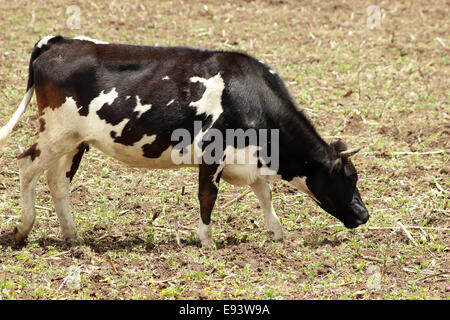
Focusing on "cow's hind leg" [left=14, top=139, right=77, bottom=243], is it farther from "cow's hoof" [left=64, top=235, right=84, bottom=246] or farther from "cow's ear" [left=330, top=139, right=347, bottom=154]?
"cow's ear" [left=330, top=139, right=347, bottom=154]

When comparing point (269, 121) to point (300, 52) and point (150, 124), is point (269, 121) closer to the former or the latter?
point (150, 124)

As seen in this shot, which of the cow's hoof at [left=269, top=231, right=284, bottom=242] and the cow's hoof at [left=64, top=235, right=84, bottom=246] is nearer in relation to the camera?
the cow's hoof at [left=64, top=235, right=84, bottom=246]

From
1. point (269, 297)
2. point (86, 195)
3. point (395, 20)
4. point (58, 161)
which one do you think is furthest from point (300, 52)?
point (269, 297)

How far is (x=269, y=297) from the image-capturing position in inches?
257

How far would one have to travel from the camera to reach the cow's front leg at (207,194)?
295 inches

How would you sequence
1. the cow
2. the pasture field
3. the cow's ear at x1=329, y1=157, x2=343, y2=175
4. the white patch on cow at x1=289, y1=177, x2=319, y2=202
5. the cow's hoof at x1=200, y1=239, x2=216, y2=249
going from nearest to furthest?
the pasture field
the cow
the cow's hoof at x1=200, y1=239, x2=216, y2=249
the cow's ear at x1=329, y1=157, x2=343, y2=175
the white patch on cow at x1=289, y1=177, x2=319, y2=202

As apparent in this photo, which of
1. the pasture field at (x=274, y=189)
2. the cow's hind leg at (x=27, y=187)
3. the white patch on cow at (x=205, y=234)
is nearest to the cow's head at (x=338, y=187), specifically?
the pasture field at (x=274, y=189)

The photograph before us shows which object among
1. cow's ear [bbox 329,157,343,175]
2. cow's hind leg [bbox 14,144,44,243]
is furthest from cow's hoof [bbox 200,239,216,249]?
cow's hind leg [bbox 14,144,44,243]

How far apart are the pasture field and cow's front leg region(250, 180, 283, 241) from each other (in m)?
0.11

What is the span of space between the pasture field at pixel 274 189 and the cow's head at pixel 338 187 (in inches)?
11.9

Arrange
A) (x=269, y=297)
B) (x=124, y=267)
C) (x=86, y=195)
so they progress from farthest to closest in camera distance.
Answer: (x=86, y=195), (x=124, y=267), (x=269, y=297)

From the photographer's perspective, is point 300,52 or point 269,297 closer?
point 269,297

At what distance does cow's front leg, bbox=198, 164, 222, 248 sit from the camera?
24.6ft

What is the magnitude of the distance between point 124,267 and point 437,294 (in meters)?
2.94
